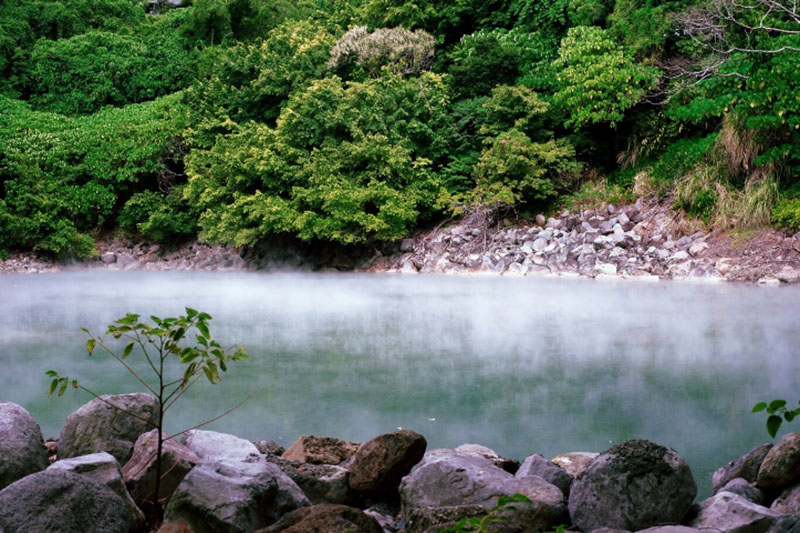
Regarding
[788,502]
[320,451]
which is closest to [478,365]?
[320,451]

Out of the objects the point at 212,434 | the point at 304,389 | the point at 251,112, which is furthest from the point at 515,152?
the point at 212,434

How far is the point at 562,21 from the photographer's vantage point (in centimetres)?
1565

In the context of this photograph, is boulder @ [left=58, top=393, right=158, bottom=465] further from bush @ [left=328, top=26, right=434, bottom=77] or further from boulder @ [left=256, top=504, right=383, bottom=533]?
bush @ [left=328, top=26, right=434, bottom=77]

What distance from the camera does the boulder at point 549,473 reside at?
251 centimetres

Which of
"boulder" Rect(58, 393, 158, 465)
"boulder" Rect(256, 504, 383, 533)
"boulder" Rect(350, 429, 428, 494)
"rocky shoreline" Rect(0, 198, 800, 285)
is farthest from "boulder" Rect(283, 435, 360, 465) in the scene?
"rocky shoreline" Rect(0, 198, 800, 285)

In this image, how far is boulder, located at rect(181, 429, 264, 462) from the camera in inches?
110

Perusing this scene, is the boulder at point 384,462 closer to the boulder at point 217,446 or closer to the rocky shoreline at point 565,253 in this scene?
the boulder at point 217,446

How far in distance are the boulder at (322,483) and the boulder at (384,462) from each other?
37mm

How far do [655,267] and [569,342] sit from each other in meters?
6.49

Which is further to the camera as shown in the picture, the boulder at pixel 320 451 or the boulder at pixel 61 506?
the boulder at pixel 320 451

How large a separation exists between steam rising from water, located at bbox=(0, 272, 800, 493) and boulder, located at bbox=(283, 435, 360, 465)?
0.28 m

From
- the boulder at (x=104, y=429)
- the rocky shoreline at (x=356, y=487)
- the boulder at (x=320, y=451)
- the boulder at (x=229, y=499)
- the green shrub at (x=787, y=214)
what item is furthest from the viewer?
the green shrub at (x=787, y=214)

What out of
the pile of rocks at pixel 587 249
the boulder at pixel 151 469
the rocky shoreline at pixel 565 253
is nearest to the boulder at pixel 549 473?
the boulder at pixel 151 469

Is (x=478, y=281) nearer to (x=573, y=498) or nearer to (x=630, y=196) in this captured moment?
(x=630, y=196)
